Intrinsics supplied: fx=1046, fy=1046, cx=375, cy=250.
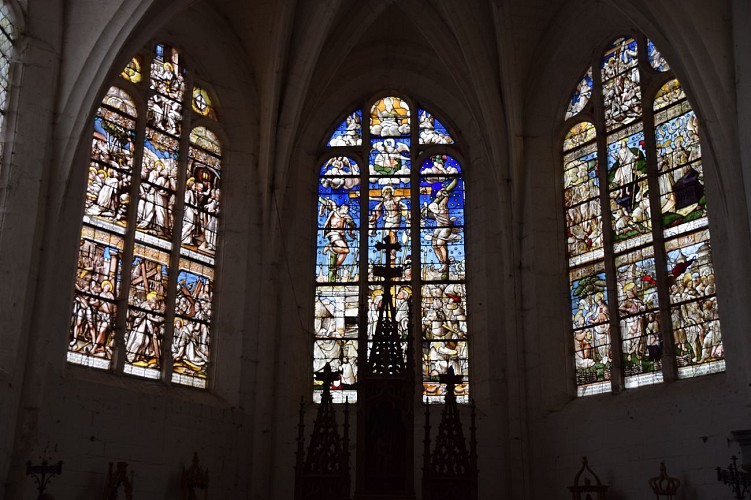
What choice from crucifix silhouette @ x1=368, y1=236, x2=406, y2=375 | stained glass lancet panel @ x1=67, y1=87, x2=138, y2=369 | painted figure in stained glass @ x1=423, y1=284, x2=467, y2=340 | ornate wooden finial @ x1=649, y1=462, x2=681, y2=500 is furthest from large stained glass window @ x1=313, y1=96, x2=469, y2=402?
ornate wooden finial @ x1=649, y1=462, x2=681, y2=500

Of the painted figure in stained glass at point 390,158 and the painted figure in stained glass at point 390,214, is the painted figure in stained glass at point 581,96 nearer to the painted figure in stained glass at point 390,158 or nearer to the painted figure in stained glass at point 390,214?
the painted figure in stained glass at point 390,158

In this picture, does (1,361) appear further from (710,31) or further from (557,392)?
(710,31)

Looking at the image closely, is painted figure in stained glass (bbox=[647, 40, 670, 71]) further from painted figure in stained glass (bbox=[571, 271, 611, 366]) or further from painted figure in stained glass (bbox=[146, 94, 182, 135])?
painted figure in stained glass (bbox=[146, 94, 182, 135])

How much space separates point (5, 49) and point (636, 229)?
25.1ft

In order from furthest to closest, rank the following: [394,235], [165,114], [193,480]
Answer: [394,235]
[165,114]
[193,480]

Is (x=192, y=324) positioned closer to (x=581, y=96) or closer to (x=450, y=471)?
(x=450, y=471)

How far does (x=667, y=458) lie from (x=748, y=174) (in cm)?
320

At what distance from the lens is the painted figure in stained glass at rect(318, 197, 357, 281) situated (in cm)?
1463

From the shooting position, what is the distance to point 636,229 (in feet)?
42.1

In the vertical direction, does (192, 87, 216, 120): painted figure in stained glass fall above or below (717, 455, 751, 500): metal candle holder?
above

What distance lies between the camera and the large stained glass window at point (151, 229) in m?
12.2

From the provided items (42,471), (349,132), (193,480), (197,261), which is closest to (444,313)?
(349,132)

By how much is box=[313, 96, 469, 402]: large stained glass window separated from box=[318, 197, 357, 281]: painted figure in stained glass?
14 mm

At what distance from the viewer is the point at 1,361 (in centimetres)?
1042
